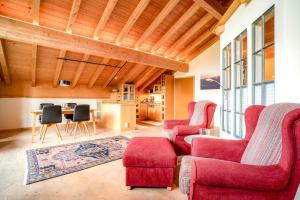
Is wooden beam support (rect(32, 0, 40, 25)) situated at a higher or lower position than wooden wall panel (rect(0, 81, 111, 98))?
higher

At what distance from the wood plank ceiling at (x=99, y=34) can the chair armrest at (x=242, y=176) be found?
3.26 m

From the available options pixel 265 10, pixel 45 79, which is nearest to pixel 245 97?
pixel 265 10

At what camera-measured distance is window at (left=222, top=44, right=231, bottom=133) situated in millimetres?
2892

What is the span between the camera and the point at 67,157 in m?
Answer: 2.69

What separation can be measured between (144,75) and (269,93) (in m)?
5.30

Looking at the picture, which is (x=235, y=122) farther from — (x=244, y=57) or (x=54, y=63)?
(x=54, y=63)

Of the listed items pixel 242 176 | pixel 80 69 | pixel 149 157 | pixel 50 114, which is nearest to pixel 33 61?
pixel 80 69

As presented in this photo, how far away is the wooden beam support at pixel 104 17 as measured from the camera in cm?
310

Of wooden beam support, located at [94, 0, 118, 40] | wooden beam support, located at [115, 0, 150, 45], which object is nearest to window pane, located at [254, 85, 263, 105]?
wooden beam support, located at [115, 0, 150, 45]

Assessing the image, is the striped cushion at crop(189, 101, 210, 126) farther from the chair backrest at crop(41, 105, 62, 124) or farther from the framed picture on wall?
the chair backrest at crop(41, 105, 62, 124)

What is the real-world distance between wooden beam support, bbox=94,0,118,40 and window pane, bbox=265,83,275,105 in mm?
2963

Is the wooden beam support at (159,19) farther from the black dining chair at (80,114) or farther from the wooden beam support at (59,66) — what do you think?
the black dining chair at (80,114)

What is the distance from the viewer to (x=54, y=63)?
15.7 ft

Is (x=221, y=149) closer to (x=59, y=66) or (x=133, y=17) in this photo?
(x=133, y=17)
